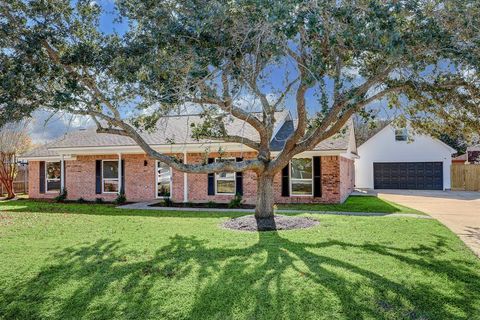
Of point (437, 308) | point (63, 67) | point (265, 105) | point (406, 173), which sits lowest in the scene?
point (437, 308)

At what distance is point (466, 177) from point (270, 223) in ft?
73.8

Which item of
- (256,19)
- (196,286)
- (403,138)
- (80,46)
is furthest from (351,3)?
(403,138)

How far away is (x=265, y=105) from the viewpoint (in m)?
10.7

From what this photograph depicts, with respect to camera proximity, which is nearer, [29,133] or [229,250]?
[229,250]

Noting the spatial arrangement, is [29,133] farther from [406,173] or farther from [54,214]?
[406,173]

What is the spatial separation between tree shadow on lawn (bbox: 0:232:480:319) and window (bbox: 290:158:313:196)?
9327 mm

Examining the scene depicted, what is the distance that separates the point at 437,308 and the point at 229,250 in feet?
13.6

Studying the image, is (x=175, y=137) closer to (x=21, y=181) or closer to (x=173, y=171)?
(x=173, y=171)

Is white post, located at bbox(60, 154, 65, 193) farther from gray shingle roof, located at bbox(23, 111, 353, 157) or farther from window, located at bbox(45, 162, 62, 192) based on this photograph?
window, located at bbox(45, 162, 62, 192)

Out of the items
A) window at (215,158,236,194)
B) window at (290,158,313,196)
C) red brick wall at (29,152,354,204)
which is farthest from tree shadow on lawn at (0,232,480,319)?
window at (215,158,236,194)

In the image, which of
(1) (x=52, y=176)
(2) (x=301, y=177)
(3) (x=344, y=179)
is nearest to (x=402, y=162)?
(3) (x=344, y=179)

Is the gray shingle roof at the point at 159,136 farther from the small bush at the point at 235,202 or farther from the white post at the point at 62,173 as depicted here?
the small bush at the point at 235,202

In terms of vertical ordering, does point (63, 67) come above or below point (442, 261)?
above

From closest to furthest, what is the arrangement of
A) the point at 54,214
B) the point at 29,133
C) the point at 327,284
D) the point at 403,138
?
the point at 327,284, the point at 54,214, the point at 29,133, the point at 403,138
